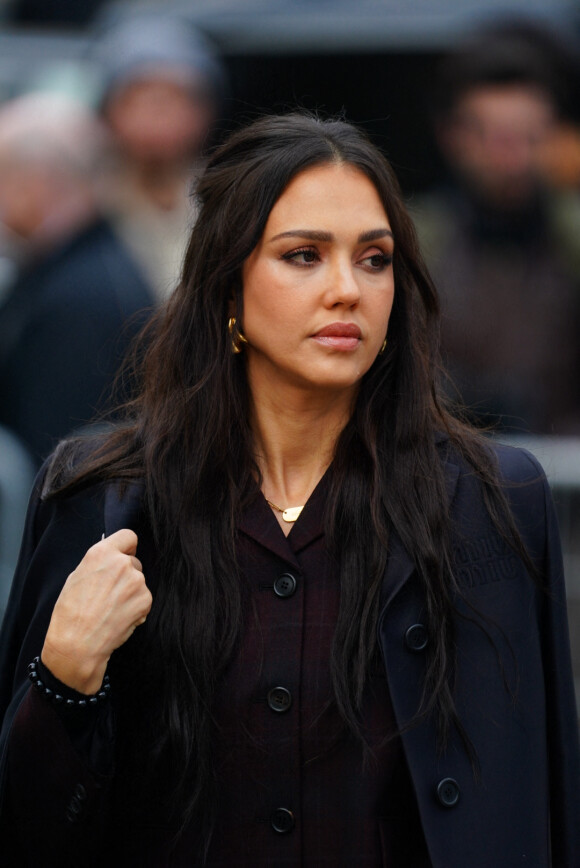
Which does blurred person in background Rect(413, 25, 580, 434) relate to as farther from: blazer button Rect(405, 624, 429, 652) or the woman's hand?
the woman's hand

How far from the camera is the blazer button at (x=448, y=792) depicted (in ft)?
9.83

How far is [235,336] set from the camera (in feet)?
11.2

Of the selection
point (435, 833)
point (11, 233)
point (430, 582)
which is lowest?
point (435, 833)

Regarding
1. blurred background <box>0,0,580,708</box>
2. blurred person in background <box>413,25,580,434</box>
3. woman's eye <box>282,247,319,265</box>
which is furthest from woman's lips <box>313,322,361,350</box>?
blurred person in background <box>413,25,580,434</box>

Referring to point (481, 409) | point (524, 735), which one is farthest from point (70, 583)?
point (481, 409)

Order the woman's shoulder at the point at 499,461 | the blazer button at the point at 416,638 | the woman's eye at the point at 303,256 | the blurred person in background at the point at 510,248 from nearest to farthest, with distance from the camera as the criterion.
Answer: the blazer button at the point at 416,638 → the woman's eye at the point at 303,256 → the woman's shoulder at the point at 499,461 → the blurred person in background at the point at 510,248

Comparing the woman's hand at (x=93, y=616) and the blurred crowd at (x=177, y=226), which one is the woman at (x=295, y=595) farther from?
the blurred crowd at (x=177, y=226)

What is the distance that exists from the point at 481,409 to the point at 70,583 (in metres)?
2.39

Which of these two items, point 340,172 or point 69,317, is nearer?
point 340,172

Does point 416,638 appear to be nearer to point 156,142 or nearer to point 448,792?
point 448,792

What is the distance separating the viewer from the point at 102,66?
6.19 meters

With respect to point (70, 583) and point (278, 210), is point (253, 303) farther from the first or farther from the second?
point (70, 583)

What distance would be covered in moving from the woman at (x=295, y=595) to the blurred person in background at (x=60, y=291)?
1.11 m

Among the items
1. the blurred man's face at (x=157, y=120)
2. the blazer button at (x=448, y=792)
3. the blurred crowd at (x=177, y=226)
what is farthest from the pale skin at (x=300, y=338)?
the blurred man's face at (x=157, y=120)
